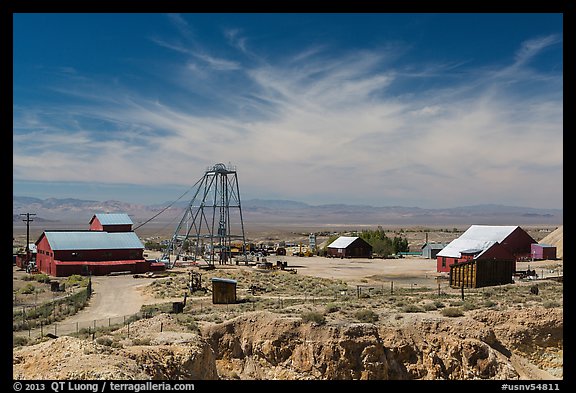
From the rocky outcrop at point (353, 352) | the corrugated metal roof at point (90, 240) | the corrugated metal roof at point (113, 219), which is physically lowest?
the rocky outcrop at point (353, 352)

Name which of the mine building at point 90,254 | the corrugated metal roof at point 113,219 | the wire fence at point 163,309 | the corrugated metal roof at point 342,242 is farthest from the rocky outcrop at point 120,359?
the corrugated metal roof at point 342,242

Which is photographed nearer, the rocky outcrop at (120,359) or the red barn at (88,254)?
the rocky outcrop at (120,359)

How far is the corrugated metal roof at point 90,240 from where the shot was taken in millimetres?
46812

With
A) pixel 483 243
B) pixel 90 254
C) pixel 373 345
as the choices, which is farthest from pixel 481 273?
pixel 90 254

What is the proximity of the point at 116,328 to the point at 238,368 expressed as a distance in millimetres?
5874

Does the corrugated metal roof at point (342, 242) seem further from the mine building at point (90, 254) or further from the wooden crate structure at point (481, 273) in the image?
the wooden crate structure at point (481, 273)

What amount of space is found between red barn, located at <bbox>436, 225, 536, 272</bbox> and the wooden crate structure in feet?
18.9

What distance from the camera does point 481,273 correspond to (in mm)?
33750

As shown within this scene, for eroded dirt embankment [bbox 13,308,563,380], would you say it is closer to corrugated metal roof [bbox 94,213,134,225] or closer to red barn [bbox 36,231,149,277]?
red barn [bbox 36,231,149,277]

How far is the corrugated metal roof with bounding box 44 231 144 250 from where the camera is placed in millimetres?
46812

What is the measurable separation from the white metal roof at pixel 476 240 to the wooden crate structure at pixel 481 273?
25.3ft

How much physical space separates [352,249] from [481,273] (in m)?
35.4
